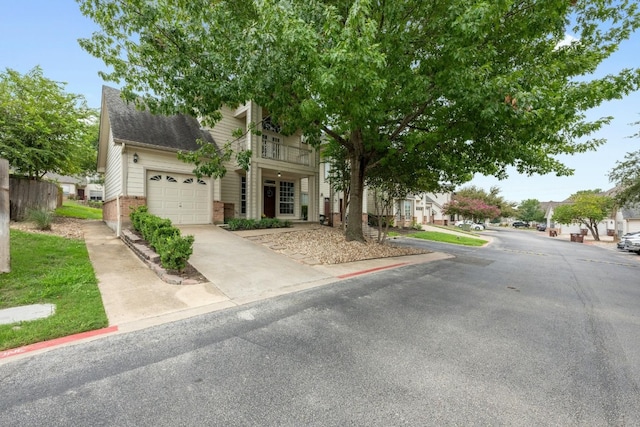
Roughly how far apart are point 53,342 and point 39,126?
12.6 metres

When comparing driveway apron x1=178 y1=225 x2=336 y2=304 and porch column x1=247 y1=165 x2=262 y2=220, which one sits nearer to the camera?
driveway apron x1=178 y1=225 x2=336 y2=304

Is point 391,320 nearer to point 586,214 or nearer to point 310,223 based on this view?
point 310,223

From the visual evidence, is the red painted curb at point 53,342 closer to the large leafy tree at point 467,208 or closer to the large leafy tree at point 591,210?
the large leafy tree at point 591,210

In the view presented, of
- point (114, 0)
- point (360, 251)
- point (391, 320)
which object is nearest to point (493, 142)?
point (360, 251)

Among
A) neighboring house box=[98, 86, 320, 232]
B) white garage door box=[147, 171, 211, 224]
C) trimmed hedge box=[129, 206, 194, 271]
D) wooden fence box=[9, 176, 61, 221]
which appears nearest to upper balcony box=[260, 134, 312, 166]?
neighboring house box=[98, 86, 320, 232]

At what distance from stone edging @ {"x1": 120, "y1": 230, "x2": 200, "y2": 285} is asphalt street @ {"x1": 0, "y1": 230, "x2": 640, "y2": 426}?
6.07ft

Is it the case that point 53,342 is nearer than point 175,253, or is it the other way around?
point 53,342

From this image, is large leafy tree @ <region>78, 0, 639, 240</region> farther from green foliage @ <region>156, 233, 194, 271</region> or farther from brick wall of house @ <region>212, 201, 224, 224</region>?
brick wall of house @ <region>212, 201, 224, 224</region>

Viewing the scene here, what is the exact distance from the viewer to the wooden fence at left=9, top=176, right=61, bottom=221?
1102 cm

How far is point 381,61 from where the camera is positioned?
5055 millimetres

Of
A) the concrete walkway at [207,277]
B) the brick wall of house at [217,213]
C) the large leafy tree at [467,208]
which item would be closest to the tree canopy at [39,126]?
the concrete walkway at [207,277]

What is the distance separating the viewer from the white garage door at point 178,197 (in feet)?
38.6

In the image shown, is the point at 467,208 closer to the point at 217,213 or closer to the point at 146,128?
the point at 217,213

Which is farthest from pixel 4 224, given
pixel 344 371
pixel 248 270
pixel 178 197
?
pixel 178 197
